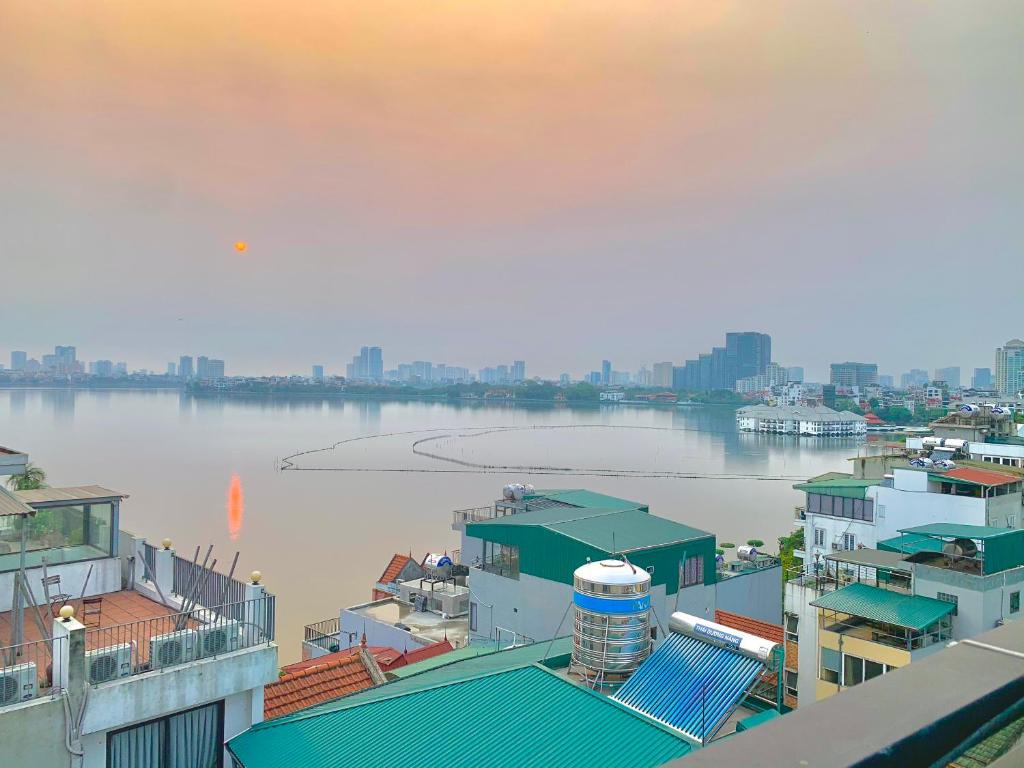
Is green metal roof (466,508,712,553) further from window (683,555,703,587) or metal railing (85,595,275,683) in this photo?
metal railing (85,595,275,683)

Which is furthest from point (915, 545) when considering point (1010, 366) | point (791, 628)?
point (1010, 366)

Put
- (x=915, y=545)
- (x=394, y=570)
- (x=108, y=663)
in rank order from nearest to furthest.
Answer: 1. (x=108, y=663)
2. (x=915, y=545)
3. (x=394, y=570)

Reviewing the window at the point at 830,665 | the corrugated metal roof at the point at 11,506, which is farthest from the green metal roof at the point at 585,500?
the corrugated metal roof at the point at 11,506

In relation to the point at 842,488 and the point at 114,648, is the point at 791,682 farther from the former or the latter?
the point at 114,648

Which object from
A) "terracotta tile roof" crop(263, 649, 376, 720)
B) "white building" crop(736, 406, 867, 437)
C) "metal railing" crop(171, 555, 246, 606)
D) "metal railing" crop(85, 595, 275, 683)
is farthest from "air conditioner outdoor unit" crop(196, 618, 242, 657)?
"white building" crop(736, 406, 867, 437)

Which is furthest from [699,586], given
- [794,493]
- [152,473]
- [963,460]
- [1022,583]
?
[152,473]

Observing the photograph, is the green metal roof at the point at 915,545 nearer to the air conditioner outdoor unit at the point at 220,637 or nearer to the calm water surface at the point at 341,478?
the air conditioner outdoor unit at the point at 220,637
